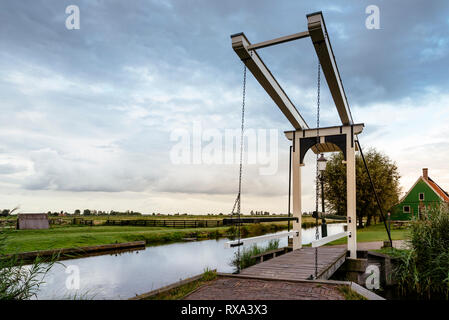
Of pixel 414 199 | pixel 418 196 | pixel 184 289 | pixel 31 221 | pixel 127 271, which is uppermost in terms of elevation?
pixel 418 196

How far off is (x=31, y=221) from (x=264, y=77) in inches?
785

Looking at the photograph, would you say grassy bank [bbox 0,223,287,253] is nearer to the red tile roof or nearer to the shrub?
the shrub

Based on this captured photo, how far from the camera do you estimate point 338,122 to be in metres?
9.92

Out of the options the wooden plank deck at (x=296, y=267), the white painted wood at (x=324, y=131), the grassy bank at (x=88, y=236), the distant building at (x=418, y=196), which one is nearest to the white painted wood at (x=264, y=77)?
the white painted wood at (x=324, y=131)

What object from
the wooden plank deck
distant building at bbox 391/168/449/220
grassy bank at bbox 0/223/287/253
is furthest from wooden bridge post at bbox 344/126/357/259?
distant building at bbox 391/168/449/220

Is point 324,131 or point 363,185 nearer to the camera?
point 324,131

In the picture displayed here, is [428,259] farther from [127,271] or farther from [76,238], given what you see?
[76,238]

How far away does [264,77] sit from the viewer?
7.05m

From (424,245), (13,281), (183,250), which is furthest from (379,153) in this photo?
(13,281)

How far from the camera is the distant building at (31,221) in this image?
1995 centimetres

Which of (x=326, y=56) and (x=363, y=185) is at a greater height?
(x=326, y=56)

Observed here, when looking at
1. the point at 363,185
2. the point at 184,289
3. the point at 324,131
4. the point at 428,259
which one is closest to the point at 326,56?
the point at 324,131

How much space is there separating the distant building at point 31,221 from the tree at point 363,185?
801 inches

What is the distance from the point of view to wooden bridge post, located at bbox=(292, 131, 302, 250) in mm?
10055
